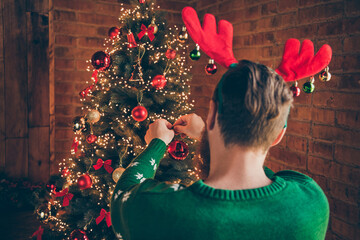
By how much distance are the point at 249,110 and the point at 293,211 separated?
0.84 ft

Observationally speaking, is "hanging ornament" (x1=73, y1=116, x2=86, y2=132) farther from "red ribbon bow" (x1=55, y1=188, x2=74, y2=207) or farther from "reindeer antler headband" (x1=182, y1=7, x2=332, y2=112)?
"reindeer antler headband" (x1=182, y1=7, x2=332, y2=112)

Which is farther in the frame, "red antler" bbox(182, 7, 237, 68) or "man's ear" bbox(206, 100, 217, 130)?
"red antler" bbox(182, 7, 237, 68)

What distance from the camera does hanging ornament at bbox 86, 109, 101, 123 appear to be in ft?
5.62

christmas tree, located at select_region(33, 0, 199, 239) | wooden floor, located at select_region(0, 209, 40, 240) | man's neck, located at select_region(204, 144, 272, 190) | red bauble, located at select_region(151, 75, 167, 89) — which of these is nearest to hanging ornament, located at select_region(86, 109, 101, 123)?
christmas tree, located at select_region(33, 0, 199, 239)

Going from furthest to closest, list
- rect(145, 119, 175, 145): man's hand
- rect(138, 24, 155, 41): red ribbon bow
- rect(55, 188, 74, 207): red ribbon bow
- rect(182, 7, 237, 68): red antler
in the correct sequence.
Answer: rect(55, 188, 74, 207): red ribbon bow < rect(138, 24, 155, 41): red ribbon bow < rect(182, 7, 237, 68): red antler < rect(145, 119, 175, 145): man's hand

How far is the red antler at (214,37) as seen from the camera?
117cm

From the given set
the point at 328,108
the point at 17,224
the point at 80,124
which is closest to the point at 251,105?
the point at 80,124

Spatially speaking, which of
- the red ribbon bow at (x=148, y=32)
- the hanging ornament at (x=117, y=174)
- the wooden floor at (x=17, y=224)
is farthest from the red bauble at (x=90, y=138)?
the wooden floor at (x=17, y=224)

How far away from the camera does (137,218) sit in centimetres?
74

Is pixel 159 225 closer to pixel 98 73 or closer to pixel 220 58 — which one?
pixel 220 58

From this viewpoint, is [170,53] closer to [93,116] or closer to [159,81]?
[159,81]

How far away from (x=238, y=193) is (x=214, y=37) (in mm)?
683

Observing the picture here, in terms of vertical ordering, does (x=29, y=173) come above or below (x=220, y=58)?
below

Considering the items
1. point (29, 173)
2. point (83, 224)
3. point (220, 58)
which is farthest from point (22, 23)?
point (220, 58)
